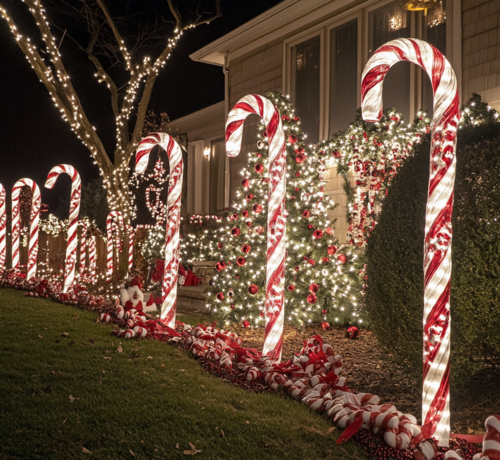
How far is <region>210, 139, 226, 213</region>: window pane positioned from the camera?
1526cm

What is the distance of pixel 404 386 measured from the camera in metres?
5.16

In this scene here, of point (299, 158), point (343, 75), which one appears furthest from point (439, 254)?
point (343, 75)

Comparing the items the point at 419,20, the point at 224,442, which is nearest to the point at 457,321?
the point at 224,442

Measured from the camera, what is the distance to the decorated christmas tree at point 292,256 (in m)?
7.74

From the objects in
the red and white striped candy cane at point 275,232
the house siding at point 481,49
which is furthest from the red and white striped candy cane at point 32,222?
the house siding at point 481,49

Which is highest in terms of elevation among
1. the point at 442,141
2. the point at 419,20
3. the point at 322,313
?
the point at 419,20

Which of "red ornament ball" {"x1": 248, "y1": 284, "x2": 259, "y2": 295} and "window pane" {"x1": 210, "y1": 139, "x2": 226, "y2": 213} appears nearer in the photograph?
"red ornament ball" {"x1": 248, "y1": 284, "x2": 259, "y2": 295}

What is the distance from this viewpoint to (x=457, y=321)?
4020 mm

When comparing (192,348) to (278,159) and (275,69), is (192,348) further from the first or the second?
(275,69)

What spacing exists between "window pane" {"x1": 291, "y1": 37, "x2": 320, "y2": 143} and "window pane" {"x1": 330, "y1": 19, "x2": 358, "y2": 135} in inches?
16.2

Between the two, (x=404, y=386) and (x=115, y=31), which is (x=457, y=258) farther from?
(x=115, y=31)

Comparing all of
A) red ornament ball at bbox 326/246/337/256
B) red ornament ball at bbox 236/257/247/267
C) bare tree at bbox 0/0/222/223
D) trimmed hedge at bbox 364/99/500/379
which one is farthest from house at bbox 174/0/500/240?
trimmed hedge at bbox 364/99/500/379

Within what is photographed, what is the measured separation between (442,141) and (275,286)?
2591mm

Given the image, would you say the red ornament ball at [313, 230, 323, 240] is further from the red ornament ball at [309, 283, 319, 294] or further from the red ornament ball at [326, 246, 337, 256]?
the red ornament ball at [309, 283, 319, 294]
